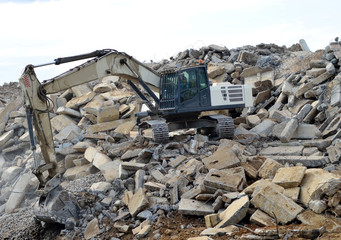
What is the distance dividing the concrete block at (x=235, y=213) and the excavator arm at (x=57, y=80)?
3.41 m

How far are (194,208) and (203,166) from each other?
1.60m

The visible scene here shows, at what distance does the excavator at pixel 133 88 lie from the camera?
7.33 meters

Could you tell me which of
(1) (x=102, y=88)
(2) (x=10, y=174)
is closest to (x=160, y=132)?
(2) (x=10, y=174)

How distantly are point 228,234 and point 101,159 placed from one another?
5.51m

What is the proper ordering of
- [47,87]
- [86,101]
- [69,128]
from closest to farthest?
[47,87] → [69,128] → [86,101]

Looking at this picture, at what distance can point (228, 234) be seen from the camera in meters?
5.28

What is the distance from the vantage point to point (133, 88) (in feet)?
37.0

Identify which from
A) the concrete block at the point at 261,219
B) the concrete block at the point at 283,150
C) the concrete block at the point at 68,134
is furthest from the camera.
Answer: the concrete block at the point at 68,134

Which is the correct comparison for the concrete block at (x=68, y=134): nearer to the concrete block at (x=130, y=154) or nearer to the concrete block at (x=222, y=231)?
the concrete block at (x=130, y=154)

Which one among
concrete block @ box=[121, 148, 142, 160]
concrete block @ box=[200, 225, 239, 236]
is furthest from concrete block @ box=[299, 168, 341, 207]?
concrete block @ box=[121, 148, 142, 160]

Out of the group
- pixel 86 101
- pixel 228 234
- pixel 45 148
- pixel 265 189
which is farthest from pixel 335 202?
pixel 86 101

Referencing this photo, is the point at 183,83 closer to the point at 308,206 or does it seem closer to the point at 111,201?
the point at 111,201

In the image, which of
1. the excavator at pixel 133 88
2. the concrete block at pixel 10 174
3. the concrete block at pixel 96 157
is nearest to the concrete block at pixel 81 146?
the concrete block at pixel 96 157

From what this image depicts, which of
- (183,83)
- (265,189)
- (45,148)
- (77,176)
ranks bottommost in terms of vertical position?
(77,176)
